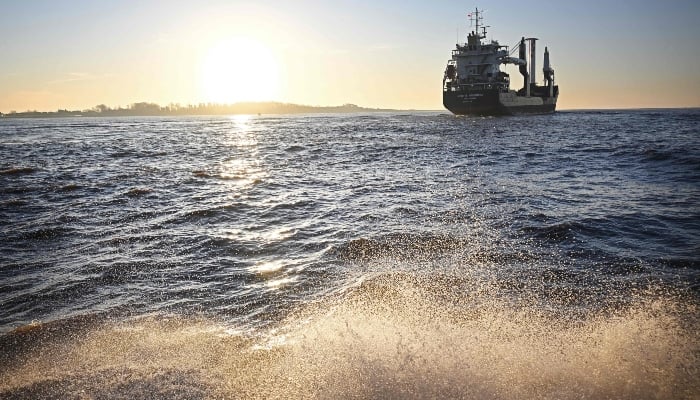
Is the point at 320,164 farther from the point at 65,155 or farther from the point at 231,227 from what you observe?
the point at 65,155

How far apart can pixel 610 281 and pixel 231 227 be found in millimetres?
6665

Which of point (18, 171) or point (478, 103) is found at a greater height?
point (478, 103)

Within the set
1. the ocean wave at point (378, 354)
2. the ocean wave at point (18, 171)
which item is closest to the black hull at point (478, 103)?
the ocean wave at point (18, 171)

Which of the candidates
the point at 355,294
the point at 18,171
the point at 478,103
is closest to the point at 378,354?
the point at 355,294

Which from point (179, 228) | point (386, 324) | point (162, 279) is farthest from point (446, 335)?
point (179, 228)

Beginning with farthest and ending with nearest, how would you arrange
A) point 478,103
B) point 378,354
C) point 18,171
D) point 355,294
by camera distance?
point 478,103
point 18,171
point 355,294
point 378,354

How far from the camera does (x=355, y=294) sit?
4891 mm

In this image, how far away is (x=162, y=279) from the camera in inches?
216

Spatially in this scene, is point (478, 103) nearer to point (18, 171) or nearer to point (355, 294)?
point (18, 171)

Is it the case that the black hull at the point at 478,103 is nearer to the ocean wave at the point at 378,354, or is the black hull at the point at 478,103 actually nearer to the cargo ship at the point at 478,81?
the cargo ship at the point at 478,81

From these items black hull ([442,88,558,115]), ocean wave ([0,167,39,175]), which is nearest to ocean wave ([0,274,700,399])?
ocean wave ([0,167,39,175])

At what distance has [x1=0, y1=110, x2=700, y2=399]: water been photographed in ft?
10.6

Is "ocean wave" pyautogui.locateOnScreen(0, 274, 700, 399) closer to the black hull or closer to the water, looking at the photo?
the water

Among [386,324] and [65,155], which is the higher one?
[65,155]
